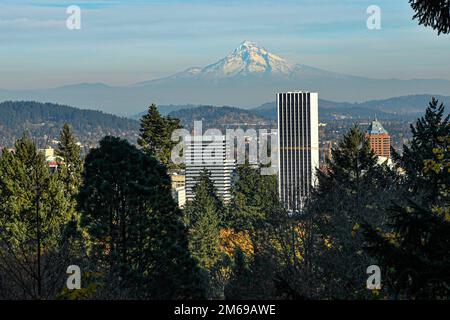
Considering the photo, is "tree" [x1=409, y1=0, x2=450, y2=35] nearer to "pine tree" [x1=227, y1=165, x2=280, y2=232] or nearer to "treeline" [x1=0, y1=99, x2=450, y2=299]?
"treeline" [x1=0, y1=99, x2=450, y2=299]

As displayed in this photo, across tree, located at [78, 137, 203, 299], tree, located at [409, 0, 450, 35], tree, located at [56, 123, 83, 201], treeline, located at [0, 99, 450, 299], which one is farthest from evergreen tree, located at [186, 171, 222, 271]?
tree, located at [409, 0, 450, 35]

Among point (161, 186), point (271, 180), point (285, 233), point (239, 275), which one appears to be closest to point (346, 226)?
point (285, 233)

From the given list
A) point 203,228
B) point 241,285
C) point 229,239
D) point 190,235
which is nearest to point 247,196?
point 229,239

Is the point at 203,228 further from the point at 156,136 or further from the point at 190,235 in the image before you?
the point at 190,235

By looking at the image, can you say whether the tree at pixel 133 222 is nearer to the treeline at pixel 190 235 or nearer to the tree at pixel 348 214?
the treeline at pixel 190 235

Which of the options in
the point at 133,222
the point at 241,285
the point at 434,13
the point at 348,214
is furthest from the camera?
the point at 348,214
